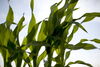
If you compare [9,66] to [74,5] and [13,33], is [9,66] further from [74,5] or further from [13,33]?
[74,5]

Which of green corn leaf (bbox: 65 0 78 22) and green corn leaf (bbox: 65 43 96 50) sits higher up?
green corn leaf (bbox: 65 0 78 22)

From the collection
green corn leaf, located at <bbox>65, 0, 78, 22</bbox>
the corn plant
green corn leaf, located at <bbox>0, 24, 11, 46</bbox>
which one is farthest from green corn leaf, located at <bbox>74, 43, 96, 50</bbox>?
green corn leaf, located at <bbox>0, 24, 11, 46</bbox>

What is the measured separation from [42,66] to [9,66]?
256 millimetres

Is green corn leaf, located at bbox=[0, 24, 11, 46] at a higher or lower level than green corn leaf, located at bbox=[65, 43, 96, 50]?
higher

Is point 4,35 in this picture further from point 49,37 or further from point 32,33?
point 49,37

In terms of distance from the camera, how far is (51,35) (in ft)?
4.33

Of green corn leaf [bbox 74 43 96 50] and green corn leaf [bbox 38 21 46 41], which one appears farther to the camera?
green corn leaf [bbox 38 21 46 41]

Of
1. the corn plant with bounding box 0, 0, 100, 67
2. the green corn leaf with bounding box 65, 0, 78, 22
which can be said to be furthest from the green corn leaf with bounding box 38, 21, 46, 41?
the green corn leaf with bounding box 65, 0, 78, 22

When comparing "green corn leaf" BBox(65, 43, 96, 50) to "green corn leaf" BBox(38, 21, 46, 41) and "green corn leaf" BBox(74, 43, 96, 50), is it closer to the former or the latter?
"green corn leaf" BBox(74, 43, 96, 50)

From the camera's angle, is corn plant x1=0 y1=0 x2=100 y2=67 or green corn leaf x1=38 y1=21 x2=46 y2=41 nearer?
corn plant x1=0 y1=0 x2=100 y2=67

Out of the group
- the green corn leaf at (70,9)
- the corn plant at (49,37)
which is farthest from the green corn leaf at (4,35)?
the green corn leaf at (70,9)

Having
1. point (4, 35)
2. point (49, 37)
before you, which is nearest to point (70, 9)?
point (49, 37)

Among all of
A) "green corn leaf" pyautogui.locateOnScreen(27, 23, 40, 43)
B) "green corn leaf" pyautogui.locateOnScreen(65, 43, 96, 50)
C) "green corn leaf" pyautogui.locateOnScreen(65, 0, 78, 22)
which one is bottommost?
"green corn leaf" pyautogui.locateOnScreen(65, 43, 96, 50)

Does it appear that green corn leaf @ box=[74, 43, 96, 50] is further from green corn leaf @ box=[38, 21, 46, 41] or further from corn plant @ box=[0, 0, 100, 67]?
green corn leaf @ box=[38, 21, 46, 41]
